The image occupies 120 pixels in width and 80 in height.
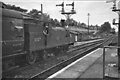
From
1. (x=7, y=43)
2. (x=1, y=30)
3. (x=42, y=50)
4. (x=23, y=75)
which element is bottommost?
(x=23, y=75)

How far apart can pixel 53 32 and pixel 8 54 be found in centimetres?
545

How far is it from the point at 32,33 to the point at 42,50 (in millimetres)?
2122

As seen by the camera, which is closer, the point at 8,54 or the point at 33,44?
the point at 8,54

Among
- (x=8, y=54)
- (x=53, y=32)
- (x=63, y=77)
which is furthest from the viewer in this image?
(x=53, y=32)

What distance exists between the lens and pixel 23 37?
8.71 m

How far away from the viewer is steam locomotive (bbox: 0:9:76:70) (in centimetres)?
734

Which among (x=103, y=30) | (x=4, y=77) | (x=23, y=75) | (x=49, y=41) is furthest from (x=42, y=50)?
(x=103, y=30)

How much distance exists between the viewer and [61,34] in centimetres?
1440

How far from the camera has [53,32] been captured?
489 inches

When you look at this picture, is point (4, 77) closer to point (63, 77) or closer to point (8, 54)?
point (8, 54)

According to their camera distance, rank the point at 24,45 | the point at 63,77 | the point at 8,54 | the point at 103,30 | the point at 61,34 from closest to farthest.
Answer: the point at 63,77
the point at 8,54
the point at 24,45
the point at 61,34
the point at 103,30

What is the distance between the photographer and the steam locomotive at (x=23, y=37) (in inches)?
289

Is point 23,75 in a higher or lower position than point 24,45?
lower

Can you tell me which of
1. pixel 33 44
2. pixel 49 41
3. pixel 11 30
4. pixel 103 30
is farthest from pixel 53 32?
pixel 103 30
